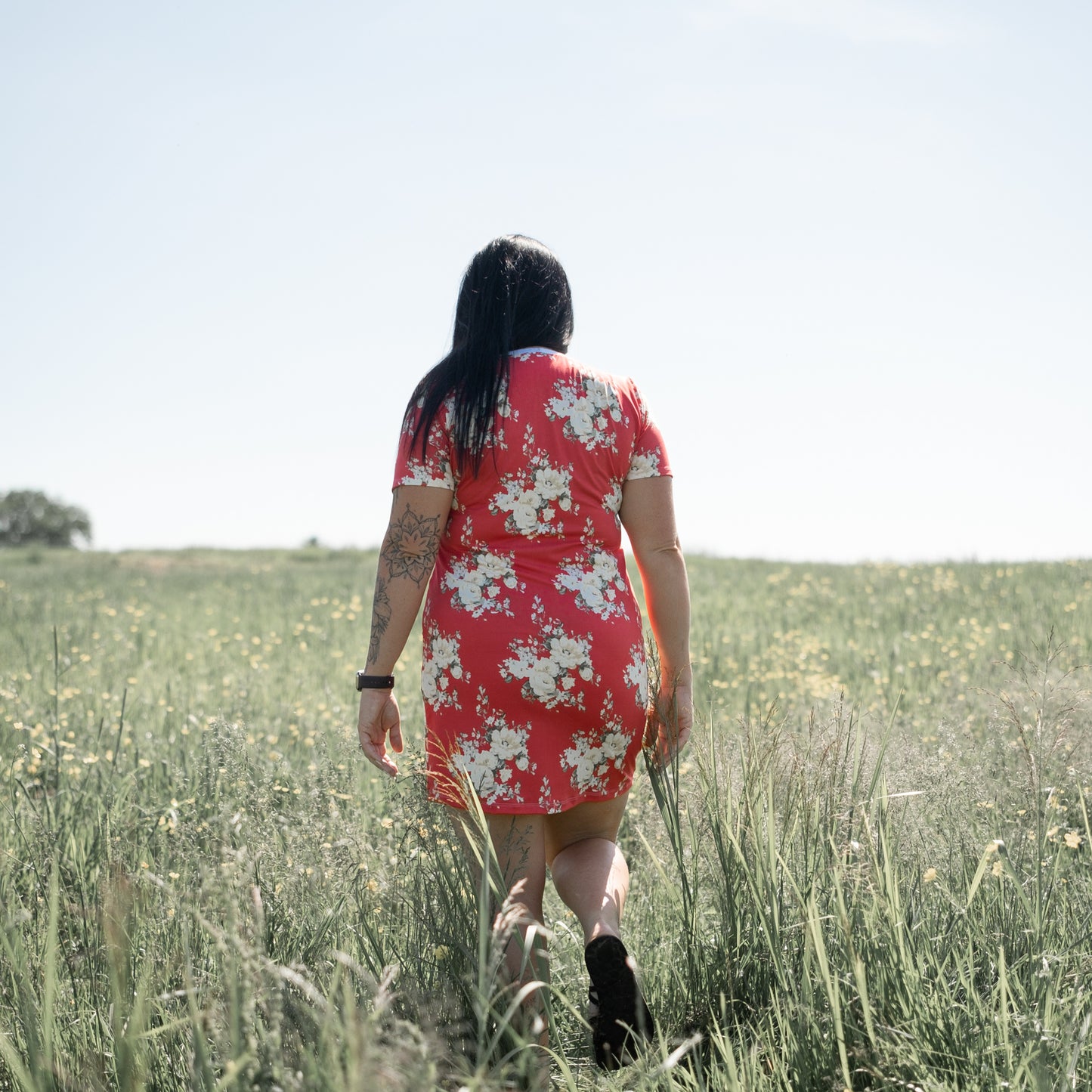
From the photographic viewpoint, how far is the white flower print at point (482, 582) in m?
2.31

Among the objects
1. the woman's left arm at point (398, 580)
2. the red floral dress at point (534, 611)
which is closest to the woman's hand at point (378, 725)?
the woman's left arm at point (398, 580)

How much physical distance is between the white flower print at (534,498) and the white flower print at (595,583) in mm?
109

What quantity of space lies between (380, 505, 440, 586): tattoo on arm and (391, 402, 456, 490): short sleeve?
8 cm

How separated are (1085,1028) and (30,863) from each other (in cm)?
279

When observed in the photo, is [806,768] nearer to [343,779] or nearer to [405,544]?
[405,544]

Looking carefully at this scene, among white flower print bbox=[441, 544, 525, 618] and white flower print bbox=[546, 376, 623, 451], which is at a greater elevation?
white flower print bbox=[546, 376, 623, 451]

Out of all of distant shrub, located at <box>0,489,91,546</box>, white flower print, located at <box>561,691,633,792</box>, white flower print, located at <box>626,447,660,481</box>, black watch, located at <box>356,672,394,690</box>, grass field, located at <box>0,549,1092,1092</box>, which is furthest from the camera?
distant shrub, located at <box>0,489,91,546</box>

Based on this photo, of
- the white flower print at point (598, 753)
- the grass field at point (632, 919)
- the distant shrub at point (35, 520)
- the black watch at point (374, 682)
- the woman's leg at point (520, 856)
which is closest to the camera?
the grass field at point (632, 919)

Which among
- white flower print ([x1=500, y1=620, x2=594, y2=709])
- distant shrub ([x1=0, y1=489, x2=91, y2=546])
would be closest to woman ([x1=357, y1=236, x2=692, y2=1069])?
white flower print ([x1=500, y1=620, x2=594, y2=709])

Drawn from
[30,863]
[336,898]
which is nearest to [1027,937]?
[336,898]

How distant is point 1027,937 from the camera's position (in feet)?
7.41

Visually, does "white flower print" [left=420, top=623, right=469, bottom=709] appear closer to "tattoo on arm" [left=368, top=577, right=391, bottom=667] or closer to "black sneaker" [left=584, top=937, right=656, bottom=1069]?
"tattoo on arm" [left=368, top=577, right=391, bottom=667]

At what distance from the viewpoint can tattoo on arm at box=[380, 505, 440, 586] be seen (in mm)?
2389

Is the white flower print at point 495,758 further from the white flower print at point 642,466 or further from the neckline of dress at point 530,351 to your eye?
the neckline of dress at point 530,351
